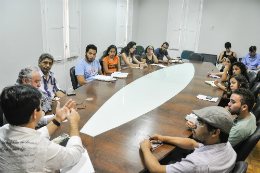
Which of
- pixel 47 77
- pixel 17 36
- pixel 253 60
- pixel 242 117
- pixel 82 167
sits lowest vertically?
pixel 82 167

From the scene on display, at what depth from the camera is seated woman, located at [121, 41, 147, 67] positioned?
4.63 meters

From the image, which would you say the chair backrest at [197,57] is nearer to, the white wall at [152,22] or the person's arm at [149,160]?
the white wall at [152,22]

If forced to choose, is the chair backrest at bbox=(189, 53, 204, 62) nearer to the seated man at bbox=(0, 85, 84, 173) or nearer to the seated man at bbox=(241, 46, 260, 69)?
the seated man at bbox=(241, 46, 260, 69)

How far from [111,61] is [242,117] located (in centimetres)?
281

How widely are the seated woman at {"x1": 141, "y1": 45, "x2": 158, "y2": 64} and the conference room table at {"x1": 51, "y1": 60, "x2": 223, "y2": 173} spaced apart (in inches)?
78.4

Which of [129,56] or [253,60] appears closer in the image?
[129,56]

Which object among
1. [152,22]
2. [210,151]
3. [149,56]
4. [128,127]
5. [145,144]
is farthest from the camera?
[152,22]

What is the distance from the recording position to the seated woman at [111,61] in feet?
13.2

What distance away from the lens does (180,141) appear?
5.22 feet

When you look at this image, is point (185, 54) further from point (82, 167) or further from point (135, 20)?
point (82, 167)

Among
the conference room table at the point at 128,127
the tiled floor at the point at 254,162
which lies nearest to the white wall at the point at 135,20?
the conference room table at the point at 128,127

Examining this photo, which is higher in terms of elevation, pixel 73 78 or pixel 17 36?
pixel 17 36

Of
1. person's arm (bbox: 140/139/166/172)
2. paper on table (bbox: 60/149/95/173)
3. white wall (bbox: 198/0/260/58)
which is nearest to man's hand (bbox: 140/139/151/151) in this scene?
person's arm (bbox: 140/139/166/172)

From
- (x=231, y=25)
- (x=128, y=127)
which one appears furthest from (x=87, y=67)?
(x=231, y=25)
